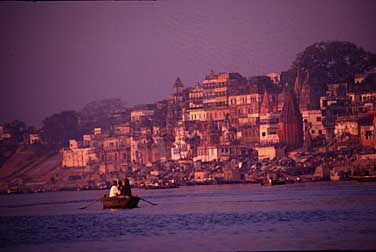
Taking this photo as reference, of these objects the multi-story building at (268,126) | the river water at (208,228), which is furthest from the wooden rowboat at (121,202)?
the multi-story building at (268,126)

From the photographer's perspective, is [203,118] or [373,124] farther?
[203,118]

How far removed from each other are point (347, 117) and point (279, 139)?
6982 mm

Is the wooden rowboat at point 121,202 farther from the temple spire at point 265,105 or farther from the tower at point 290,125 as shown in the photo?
the temple spire at point 265,105

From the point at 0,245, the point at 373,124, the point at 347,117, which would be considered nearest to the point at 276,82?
the point at 347,117

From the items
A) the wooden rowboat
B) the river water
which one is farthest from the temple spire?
the wooden rowboat

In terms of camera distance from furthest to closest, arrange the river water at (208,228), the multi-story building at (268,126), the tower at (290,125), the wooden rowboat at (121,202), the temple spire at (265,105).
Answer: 1. the temple spire at (265,105)
2. the multi-story building at (268,126)
3. the tower at (290,125)
4. the wooden rowboat at (121,202)
5. the river water at (208,228)

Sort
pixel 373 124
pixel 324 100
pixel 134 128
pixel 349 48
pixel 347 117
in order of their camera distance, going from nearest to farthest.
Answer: pixel 373 124 → pixel 347 117 → pixel 324 100 → pixel 349 48 → pixel 134 128

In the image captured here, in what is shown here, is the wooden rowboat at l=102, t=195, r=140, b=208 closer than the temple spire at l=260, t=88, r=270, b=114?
Yes

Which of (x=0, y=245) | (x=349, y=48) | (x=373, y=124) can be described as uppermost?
(x=349, y=48)

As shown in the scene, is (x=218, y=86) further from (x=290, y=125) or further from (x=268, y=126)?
(x=290, y=125)

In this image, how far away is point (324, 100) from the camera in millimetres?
107688

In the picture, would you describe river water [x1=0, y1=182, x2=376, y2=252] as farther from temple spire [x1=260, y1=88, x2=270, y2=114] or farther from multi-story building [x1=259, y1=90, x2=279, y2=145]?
temple spire [x1=260, y1=88, x2=270, y2=114]

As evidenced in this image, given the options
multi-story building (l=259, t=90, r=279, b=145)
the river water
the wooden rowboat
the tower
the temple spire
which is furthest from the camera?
the temple spire

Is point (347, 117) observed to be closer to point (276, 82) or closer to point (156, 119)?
point (276, 82)
